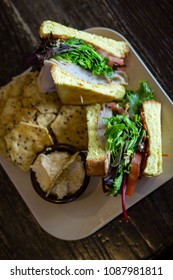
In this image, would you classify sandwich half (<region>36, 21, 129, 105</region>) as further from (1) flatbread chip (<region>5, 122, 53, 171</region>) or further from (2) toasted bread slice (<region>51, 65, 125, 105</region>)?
(1) flatbread chip (<region>5, 122, 53, 171</region>)

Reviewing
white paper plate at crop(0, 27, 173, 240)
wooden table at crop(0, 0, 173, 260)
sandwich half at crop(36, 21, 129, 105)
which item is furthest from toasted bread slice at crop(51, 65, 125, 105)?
wooden table at crop(0, 0, 173, 260)

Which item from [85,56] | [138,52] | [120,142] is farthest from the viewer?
[138,52]

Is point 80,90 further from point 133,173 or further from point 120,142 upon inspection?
point 133,173

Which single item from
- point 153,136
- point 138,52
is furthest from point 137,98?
point 138,52

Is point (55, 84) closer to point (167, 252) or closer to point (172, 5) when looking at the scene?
point (172, 5)

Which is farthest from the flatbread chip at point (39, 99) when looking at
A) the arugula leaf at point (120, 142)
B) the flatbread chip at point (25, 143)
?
the arugula leaf at point (120, 142)

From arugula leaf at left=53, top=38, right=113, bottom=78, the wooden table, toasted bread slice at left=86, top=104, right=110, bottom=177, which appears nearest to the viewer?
toasted bread slice at left=86, top=104, right=110, bottom=177

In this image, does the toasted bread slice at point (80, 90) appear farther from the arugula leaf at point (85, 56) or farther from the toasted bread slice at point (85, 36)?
the toasted bread slice at point (85, 36)
